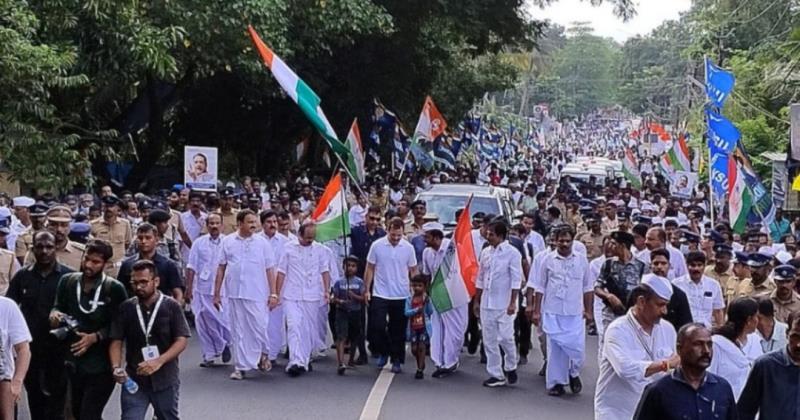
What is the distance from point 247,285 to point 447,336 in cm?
214

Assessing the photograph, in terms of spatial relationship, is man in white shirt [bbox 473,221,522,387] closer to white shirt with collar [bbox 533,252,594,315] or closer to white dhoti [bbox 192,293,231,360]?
white shirt with collar [bbox 533,252,594,315]

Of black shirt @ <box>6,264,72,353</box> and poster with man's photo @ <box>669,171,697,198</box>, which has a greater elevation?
poster with man's photo @ <box>669,171,697,198</box>

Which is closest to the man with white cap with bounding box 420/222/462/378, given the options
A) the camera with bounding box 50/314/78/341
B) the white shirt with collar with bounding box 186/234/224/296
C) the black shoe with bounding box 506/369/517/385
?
the black shoe with bounding box 506/369/517/385

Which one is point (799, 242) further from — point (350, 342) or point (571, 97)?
point (571, 97)

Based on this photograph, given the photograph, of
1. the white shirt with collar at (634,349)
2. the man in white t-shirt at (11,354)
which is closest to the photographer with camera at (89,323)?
the man in white t-shirt at (11,354)

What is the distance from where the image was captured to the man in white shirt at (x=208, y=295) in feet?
43.3

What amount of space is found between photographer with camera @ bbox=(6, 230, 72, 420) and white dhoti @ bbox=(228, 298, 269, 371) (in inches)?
140

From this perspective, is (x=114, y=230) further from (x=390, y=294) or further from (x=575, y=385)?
(x=575, y=385)

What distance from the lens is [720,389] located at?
19.0ft

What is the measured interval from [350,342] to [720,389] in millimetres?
7715

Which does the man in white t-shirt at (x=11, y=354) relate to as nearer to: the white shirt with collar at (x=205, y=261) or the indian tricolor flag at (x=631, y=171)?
the white shirt with collar at (x=205, y=261)

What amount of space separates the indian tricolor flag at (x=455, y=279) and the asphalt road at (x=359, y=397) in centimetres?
79

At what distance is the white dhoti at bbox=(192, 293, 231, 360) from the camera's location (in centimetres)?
1317

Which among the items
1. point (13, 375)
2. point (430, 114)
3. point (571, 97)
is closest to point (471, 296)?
point (13, 375)
